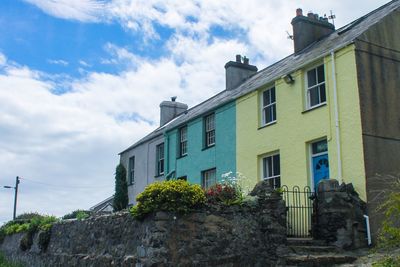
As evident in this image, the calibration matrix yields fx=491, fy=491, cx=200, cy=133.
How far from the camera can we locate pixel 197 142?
21016 mm

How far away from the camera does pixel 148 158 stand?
2553cm

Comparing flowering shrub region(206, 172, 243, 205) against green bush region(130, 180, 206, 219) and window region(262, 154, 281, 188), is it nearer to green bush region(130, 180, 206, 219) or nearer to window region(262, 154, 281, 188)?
green bush region(130, 180, 206, 219)

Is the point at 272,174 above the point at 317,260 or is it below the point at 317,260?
above

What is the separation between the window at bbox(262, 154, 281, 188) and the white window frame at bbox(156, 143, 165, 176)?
8196 mm

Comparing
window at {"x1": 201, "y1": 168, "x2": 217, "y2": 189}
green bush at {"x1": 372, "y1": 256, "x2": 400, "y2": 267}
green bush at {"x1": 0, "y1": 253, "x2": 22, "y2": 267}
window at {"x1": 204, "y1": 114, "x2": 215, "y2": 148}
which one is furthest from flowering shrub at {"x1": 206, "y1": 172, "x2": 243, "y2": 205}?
green bush at {"x1": 0, "y1": 253, "x2": 22, "y2": 267}

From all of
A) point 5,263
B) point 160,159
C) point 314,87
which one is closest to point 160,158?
point 160,159

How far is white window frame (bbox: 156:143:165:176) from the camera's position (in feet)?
79.9

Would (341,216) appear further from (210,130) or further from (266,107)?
(210,130)

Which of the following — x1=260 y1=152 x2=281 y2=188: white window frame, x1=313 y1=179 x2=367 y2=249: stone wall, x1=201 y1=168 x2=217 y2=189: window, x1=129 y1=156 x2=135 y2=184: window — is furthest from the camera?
x1=129 y1=156 x2=135 y2=184: window

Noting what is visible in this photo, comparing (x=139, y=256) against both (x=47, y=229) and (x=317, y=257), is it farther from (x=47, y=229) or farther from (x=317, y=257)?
(x=47, y=229)

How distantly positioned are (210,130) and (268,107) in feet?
12.8

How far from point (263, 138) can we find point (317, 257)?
6750 millimetres

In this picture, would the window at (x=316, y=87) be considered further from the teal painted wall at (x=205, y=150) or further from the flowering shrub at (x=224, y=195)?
the flowering shrub at (x=224, y=195)

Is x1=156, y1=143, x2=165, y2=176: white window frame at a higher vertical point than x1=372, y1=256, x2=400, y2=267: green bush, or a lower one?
higher
